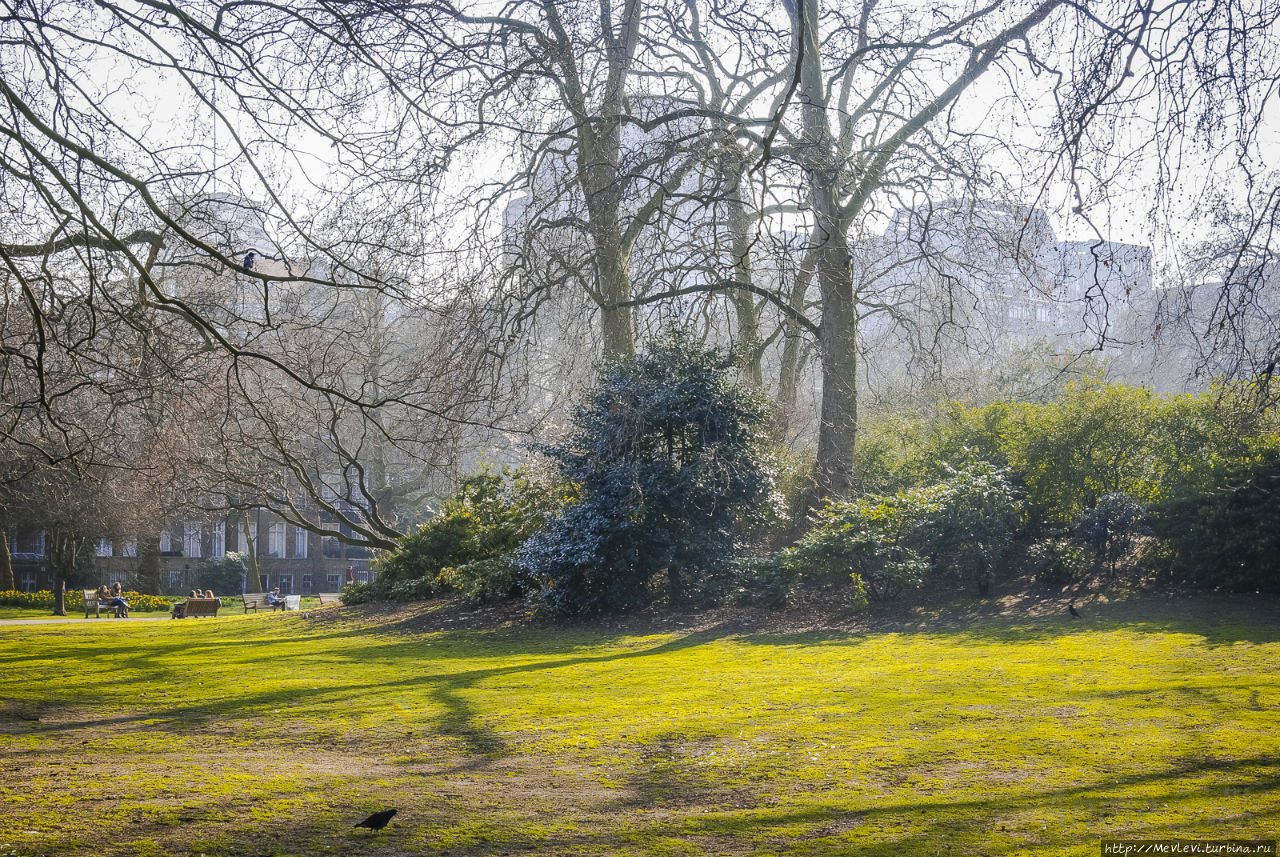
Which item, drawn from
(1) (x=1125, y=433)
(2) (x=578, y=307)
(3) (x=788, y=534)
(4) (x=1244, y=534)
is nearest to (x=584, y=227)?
(2) (x=578, y=307)

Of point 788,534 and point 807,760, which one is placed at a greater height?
point 788,534

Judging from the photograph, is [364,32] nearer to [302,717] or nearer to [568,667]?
[302,717]

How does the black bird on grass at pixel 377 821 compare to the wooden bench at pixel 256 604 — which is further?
the wooden bench at pixel 256 604

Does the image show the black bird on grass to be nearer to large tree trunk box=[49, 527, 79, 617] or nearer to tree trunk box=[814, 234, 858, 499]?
tree trunk box=[814, 234, 858, 499]

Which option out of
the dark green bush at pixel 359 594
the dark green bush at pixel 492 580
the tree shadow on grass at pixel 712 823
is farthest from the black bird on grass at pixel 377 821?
the dark green bush at pixel 359 594

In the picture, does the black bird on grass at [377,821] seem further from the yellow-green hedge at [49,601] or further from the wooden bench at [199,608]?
the yellow-green hedge at [49,601]

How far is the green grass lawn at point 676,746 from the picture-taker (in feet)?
12.5

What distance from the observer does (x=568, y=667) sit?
9.25m

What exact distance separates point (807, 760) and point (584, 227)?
999 centimetres

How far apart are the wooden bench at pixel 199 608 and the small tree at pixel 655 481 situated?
1491 centimetres

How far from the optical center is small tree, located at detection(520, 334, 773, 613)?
1290cm

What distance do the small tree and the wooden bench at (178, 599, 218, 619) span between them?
14.9 metres

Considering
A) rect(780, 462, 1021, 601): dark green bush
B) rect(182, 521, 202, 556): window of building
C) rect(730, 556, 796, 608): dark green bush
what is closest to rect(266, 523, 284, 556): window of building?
rect(182, 521, 202, 556): window of building

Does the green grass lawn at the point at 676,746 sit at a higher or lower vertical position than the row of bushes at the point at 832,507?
lower
